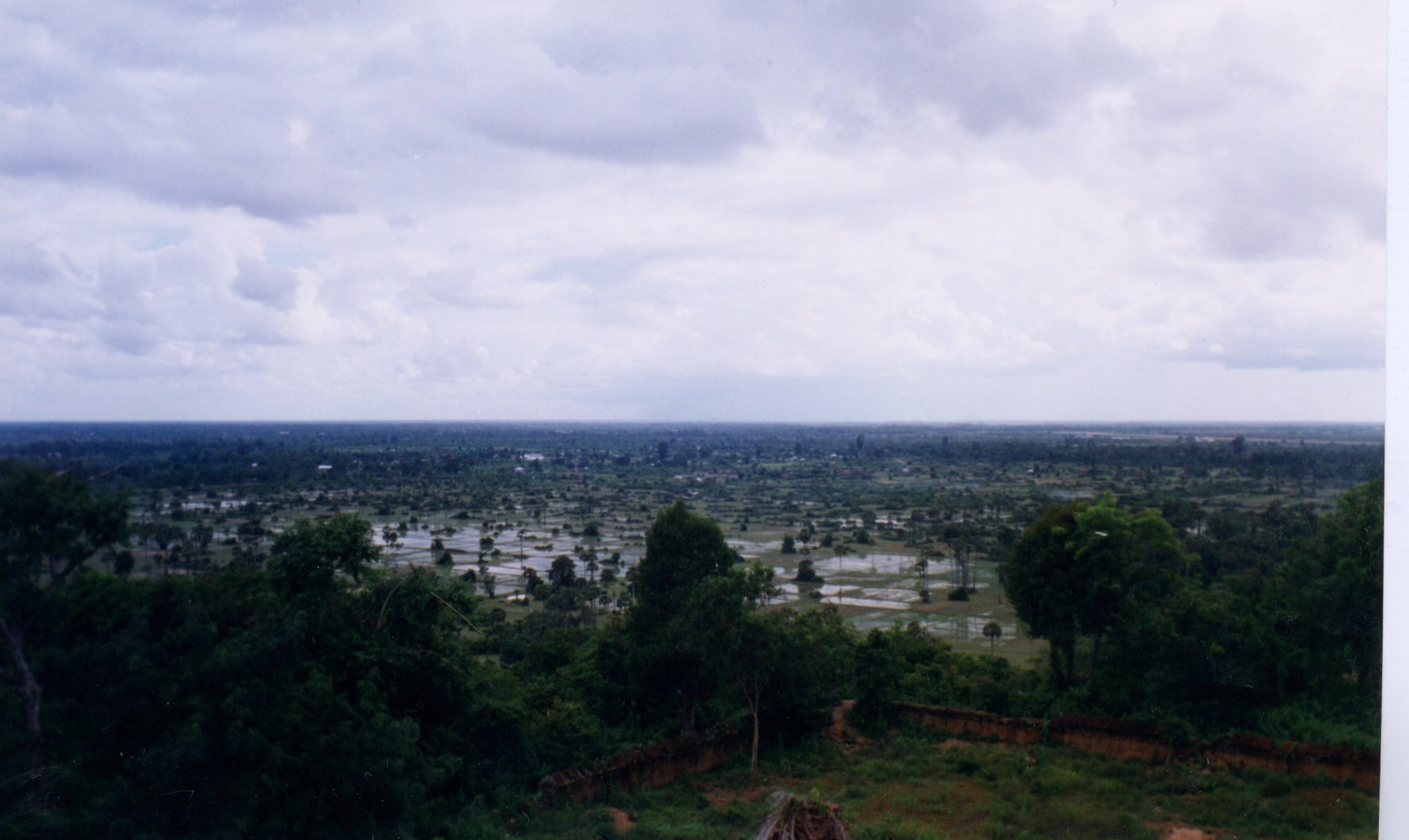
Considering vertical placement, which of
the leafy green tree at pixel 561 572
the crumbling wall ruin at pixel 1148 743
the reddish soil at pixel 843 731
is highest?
the leafy green tree at pixel 561 572

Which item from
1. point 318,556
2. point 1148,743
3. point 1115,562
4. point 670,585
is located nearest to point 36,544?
point 318,556

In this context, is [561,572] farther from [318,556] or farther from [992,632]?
[992,632]

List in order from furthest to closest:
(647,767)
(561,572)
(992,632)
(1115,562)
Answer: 1. (992,632)
2. (561,572)
3. (1115,562)
4. (647,767)

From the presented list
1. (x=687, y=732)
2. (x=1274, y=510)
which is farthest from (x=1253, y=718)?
(x=687, y=732)

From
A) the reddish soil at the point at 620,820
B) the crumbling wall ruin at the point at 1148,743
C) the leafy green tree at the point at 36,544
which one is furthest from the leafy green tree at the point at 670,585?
the leafy green tree at the point at 36,544

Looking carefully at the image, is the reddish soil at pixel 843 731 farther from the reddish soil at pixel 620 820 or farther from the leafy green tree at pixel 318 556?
the leafy green tree at pixel 318 556

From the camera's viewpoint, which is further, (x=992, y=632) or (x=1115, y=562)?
(x=992, y=632)

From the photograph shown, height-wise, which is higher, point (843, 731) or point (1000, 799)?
point (1000, 799)

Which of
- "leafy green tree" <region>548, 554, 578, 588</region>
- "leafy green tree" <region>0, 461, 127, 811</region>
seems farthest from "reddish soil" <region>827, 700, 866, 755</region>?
"leafy green tree" <region>0, 461, 127, 811</region>

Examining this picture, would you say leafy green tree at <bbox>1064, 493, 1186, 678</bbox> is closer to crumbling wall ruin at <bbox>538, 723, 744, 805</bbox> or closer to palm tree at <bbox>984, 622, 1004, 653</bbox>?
palm tree at <bbox>984, 622, 1004, 653</bbox>

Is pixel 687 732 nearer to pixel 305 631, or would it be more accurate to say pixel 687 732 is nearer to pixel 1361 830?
pixel 305 631
